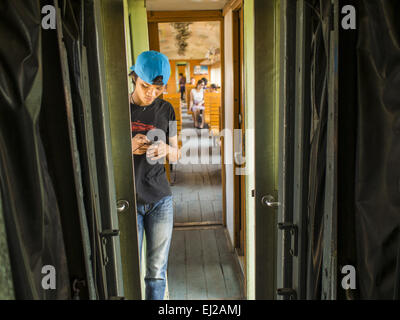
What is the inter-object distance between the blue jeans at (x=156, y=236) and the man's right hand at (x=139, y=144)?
349 millimetres

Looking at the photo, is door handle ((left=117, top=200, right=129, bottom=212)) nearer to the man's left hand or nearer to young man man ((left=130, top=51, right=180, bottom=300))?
young man man ((left=130, top=51, right=180, bottom=300))

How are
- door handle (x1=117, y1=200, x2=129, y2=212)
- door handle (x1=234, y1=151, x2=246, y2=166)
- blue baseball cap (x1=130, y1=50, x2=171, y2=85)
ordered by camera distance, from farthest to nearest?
door handle (x1=234, y1=151, x2=246, y2=166) < blue baseball cap (x1=130, y1=50, x2=171, y2=85) < door handle (x1=117, y1=200, x2=129, y2=212)

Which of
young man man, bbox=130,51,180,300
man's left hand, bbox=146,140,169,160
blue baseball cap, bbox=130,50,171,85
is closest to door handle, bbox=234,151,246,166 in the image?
young man man, bbox=130,51,180,300

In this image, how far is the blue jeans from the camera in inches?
88.4

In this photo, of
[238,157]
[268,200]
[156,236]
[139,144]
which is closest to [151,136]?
[139,144]

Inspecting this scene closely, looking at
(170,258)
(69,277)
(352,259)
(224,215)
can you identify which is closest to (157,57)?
(69,277)

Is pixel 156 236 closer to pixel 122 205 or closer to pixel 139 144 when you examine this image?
pixel 122 205

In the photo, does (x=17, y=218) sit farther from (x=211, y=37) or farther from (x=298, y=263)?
(x=211, y=37)

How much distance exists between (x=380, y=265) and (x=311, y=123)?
0.62 m

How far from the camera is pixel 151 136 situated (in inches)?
87.9

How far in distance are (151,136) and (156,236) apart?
2.19 feet

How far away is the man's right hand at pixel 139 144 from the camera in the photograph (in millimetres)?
2166

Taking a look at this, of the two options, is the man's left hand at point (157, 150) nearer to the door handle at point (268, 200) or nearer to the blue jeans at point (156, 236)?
the blue jeans at point (156, 236)

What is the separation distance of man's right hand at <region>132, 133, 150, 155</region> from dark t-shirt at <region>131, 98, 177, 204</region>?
3cm
